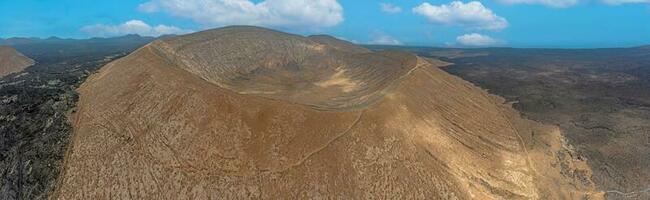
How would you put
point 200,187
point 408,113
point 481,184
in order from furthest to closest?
1. point 408,113
2. point 481,184
3. point 200,187

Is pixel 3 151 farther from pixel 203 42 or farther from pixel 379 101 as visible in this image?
pixel 203 42

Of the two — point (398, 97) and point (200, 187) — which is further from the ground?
point (398, 97)

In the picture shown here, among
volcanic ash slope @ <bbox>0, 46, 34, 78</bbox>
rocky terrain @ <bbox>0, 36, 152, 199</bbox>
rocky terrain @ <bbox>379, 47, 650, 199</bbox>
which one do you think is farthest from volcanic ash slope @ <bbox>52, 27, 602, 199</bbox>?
volcanic ash slope @ <bbox>0, 46, 34, 78</bbox>

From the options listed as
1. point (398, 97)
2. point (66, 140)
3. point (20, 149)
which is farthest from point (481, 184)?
point (20, 149)

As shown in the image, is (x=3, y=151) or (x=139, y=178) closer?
(x=139, y=178)

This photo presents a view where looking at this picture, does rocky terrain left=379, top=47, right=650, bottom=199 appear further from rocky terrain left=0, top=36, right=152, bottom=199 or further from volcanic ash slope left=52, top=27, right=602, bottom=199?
rocky terrain left=0, top=36, right=152, bottom=199

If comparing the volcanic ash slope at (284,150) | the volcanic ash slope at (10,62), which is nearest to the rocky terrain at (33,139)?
the volcanic ash slope at (284,150)
